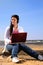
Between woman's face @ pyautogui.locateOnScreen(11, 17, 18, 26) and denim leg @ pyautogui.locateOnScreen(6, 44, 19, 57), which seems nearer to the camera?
denim leg @ pyautogui.locateOnScreen(6, 44, 19, 57)

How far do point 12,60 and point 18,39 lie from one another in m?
0.68

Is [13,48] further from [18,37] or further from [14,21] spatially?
[14,21]

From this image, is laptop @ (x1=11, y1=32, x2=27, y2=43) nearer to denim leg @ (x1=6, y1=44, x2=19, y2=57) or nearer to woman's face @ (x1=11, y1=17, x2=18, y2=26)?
denim leg @ (x1=6, y1=44, x2=19, y2=57)

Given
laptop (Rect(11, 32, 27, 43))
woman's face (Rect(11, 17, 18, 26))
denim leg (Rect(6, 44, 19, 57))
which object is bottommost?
denim leg (Rect(6, 44, 19, 57))

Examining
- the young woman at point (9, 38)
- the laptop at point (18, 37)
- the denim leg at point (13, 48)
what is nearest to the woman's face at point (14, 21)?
the young woman at point (9, 38)

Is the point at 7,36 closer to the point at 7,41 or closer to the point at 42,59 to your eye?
the point at 7,41

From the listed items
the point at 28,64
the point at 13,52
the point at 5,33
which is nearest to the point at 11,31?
the point at 5,33

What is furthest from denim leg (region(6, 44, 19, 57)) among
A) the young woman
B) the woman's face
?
the woman's face

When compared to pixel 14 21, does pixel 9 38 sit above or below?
below

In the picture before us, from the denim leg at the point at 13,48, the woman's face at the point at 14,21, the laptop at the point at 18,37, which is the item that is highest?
the woman's face at the point at 14,21

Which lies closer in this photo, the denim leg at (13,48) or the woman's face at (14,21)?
the denim leg at (13,48)

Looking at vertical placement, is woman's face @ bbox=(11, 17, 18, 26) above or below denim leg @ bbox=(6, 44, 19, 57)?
above

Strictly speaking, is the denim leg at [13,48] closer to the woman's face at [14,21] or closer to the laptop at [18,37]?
the laptop at [18,37]

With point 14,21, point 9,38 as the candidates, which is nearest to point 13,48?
point 9,38
